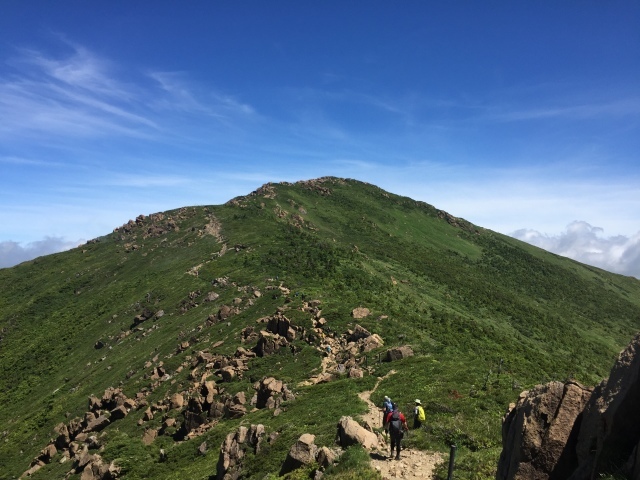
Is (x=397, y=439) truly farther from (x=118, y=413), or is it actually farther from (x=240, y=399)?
(x=118, y=413)

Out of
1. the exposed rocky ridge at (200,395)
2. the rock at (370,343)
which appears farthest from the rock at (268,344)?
the rock at (370,343)

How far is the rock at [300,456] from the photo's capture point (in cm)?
1844

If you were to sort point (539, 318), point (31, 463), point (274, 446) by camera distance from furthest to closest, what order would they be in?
point (539, 318) → point (31, 463) → point (274, 446)

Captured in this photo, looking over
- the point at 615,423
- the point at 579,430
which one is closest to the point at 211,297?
the point at 579,430

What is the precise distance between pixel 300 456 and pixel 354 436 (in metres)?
2.74

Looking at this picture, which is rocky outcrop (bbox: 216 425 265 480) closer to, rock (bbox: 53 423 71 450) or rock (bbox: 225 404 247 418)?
rock (bbox: 225 404 247 418)

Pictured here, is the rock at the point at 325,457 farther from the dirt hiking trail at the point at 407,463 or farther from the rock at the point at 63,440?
the rock at the point at 63,440

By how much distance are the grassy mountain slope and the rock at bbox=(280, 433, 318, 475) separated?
5.56 ft

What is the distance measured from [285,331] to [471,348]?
2096 cm

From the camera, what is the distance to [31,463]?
36.6m

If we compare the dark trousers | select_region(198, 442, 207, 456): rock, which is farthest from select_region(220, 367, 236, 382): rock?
the dark trousers

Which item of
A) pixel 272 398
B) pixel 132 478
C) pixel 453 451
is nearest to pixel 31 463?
pixel 132 478

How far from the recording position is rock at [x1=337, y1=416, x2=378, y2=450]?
60.7 ft

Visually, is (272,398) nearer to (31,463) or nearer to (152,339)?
(31,463)
